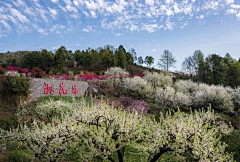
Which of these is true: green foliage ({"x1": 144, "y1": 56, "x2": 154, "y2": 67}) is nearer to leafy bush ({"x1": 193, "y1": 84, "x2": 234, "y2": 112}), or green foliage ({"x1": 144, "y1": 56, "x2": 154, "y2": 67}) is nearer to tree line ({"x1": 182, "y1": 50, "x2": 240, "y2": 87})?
tree line ({"x1": 182, "y1": 50, "x2": 240, "y2": 87})

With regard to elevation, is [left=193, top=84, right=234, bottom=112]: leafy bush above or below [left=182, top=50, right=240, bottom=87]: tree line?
below

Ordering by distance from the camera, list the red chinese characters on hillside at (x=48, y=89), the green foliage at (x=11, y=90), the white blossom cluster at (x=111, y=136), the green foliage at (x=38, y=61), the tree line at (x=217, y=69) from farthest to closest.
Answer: the green foliage at (x=38, y=61)
the tree line at (x=217, y=69)
the red chinese characters on hillside at (x=48, y=89)
the green foliage at (x=11, y=90)
the white blossom cluster at (x=111, y=136)

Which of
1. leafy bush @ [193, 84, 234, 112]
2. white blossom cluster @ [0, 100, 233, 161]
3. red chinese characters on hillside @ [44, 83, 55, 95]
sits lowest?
leafy bush @ [193, 84, 234, 112]

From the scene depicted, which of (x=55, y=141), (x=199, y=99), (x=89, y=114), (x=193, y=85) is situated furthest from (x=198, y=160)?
(x=193, y=85)

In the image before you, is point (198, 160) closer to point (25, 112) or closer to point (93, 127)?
point (93, 127)

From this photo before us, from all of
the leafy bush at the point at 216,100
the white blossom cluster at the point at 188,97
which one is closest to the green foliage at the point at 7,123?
the white blossom cluster at the point at 188,97

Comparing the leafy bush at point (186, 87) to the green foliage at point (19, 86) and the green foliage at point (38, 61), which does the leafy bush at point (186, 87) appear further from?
the green foliage at point (38, 61)

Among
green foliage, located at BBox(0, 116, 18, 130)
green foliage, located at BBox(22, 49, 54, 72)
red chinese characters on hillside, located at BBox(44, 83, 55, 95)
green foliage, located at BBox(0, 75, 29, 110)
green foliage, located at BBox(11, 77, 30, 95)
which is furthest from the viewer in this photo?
→ green foliage, located at BBox(22, 49, 54, 72)

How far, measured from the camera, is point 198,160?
4.59m

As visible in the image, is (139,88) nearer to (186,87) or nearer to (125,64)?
(186,87)

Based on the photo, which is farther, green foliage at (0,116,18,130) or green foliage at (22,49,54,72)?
green foliage at (22,49,54,72)

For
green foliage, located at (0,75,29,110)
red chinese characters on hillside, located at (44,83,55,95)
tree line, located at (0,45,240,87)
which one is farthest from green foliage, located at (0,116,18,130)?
tree line, located at (0,45,240,87)

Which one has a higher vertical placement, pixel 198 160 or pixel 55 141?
pixel 55 141

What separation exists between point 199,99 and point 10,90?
861 inches
